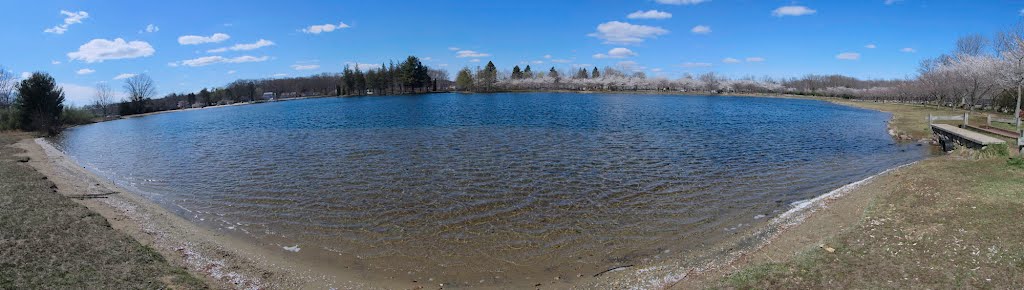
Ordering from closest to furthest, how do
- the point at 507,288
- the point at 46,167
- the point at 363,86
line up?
1. the point at 507,288
2. the point at 46,167
3. the point at 363,86

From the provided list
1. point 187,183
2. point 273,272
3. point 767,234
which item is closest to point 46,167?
point 187,183

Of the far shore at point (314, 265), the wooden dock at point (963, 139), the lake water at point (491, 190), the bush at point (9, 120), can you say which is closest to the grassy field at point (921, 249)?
the far shore at point (314, 265)

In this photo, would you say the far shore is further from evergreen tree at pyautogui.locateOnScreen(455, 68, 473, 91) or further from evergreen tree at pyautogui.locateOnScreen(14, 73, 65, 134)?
evergreen tree at pyautogui.locateOnScreen(455, 68, 473, 91)

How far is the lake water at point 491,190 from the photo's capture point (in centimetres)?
1089

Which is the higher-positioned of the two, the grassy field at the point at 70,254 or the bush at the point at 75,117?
the bush at the point at 75,117

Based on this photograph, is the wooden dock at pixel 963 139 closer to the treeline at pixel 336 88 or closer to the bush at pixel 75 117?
the bush at pixel 75 117

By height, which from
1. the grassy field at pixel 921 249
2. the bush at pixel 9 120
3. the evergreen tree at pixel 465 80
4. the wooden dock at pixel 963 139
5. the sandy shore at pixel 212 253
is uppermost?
the evergreen tree at pixel 465 80

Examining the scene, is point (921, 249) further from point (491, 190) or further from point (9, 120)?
point (9, 120)

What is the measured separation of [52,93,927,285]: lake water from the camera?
1089 centimetres

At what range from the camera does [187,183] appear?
19062mm

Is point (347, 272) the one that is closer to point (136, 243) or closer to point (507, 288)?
point (507, 288)

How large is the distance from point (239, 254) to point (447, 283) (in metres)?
5.34

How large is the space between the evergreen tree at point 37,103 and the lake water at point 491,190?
1858cm

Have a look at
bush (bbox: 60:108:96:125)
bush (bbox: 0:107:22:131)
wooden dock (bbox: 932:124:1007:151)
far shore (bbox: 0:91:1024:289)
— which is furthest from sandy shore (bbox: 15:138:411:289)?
bush (bbox: 60:108:96:125)
